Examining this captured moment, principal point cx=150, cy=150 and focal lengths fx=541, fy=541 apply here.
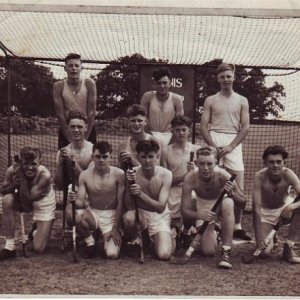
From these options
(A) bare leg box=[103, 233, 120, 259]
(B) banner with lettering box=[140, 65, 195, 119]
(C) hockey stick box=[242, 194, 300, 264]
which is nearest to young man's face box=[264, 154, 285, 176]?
(C) hockey stick box=[242, 194, 300, 264]

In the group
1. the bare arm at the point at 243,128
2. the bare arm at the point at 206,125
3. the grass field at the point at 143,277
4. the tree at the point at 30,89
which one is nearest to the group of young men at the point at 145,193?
the grass field at the point at 143,277

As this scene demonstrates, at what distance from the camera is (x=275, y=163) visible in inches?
144

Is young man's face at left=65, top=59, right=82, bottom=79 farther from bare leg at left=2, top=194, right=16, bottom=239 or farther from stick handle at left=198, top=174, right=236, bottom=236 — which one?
stick handle at left=198, top=174, right=236, bottom=236

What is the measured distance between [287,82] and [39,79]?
513 centimetres

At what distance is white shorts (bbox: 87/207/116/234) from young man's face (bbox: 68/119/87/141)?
552 mm

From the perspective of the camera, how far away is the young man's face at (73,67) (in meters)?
4.24

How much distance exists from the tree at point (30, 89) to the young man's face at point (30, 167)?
6.15 meters

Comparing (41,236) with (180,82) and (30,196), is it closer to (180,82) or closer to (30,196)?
(30,196)

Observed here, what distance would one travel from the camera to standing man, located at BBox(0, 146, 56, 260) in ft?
12.2

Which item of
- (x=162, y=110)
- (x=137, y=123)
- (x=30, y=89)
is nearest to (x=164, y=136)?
(x=162, y=110)

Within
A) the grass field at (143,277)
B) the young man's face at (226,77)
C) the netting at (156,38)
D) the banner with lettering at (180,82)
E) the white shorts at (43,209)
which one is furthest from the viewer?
the banner with lettering at (180,82)

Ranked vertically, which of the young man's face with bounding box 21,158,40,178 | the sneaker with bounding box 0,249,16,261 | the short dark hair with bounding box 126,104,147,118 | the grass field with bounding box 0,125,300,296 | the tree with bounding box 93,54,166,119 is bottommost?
the grass field with bounding box 0,125,300,296

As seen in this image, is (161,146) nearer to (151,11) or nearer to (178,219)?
(178,219)

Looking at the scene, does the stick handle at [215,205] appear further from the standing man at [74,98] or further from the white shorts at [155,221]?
the standing man at [74,98]
